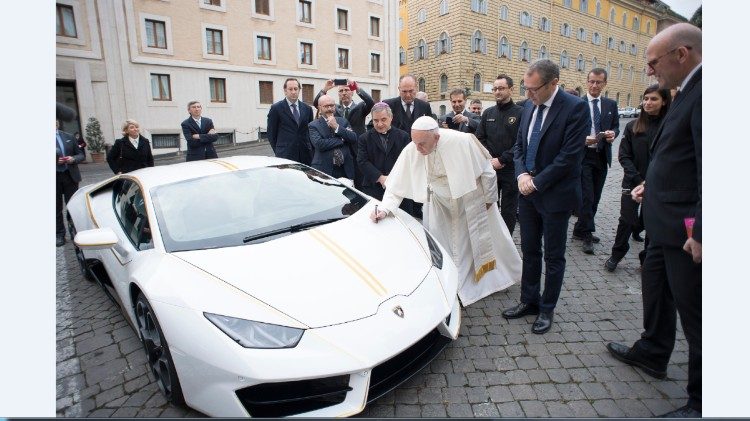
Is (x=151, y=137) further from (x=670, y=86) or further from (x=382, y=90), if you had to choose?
(x=670, y=86)

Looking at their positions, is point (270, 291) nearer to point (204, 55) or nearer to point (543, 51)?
point (204, 55)

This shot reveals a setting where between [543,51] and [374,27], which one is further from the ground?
[543,51]

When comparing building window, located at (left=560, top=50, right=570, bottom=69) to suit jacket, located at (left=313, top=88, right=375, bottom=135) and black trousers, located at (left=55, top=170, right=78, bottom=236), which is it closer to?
suit jacket, located at (left=313, top=88, right=375, bottom=135)

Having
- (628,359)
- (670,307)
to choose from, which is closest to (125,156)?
(628,359)

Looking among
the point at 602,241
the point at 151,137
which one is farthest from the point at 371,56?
the point at 602,241

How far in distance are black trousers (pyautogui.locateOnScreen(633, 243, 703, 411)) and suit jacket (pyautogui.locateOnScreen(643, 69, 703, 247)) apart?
123 millimetres

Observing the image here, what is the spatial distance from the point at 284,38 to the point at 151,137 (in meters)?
9.48

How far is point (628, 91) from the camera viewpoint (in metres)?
46.9

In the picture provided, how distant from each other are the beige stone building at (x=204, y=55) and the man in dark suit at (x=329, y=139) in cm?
1655

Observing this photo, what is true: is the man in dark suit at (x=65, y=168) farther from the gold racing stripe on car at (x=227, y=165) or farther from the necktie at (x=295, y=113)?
the gold racing stripe on car at (x=227, y=165)

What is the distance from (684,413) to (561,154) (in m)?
1.56

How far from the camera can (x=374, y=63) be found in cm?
2838

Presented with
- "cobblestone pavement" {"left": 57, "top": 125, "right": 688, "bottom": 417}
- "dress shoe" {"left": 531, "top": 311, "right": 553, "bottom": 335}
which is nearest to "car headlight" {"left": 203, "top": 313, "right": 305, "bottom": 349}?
"cobblestone pavement" {"left": 57, "top": 125, "right": 688, "bottom": 417}

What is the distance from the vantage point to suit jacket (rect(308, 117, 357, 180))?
201 inches
